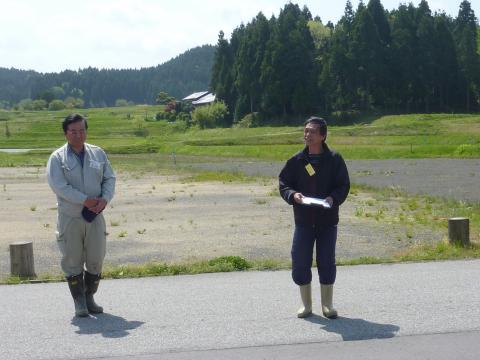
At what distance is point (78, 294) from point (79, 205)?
0.84m

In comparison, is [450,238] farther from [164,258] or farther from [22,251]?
[22,251]

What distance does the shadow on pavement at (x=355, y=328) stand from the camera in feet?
18.2

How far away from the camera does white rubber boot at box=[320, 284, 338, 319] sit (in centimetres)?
616

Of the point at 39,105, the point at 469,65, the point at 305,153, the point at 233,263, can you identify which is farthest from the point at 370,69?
the point at 39,105

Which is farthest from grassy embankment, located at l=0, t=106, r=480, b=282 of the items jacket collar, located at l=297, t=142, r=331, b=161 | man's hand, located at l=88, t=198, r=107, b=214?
jacket collar, located at l=297, t=142, r=331, b=161

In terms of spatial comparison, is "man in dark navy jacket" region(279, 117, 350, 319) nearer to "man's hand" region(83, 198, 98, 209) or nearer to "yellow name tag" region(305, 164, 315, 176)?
"yellow name tag" region(305, 164, 315, 176)

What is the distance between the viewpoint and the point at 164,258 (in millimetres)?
10547

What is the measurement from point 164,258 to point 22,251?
8.13 ft

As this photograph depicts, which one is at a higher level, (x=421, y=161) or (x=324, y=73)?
(x=324, y=73)

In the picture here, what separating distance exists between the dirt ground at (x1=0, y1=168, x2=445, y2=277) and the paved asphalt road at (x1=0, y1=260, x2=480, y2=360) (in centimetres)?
223

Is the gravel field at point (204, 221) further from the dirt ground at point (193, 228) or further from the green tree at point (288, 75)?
the green tree at point (288, 75)

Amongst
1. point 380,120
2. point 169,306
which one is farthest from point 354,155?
point 169,306

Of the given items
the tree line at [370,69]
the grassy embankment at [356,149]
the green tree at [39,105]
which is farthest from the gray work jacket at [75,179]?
the green tree at [39,105]

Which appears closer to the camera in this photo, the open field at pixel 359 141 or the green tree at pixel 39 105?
the open field at pixel 359 141
